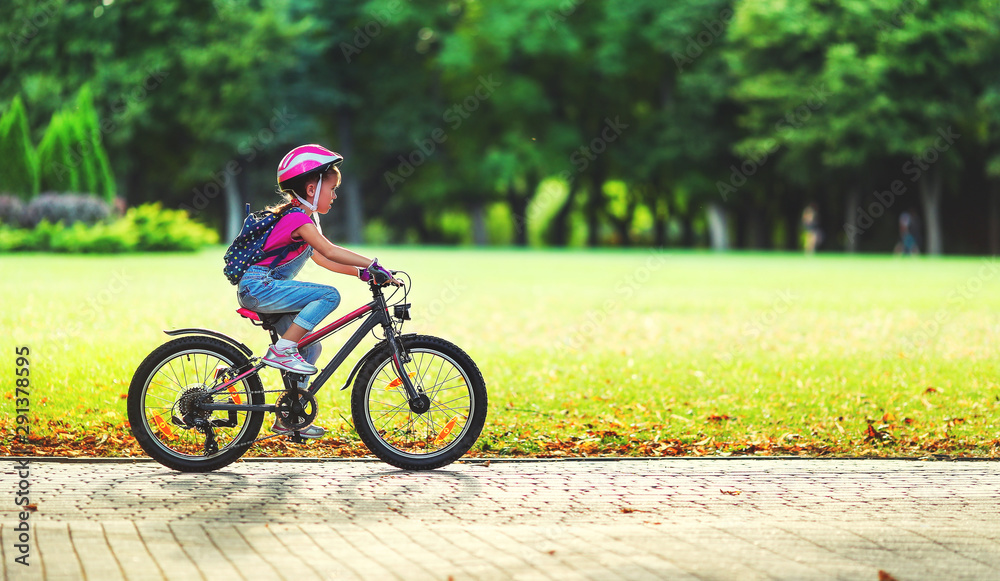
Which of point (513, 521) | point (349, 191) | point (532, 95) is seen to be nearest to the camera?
point (513, 521)

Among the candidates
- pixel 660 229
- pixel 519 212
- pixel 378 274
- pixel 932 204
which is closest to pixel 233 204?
pixel 519 212

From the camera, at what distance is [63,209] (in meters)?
30.4

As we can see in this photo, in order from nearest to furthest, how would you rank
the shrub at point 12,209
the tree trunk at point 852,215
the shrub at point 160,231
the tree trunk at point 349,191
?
the shrub at point 12,209
the shrub at point 160,231
the tree trunk at point 852,215
the tree trunk at point 349,191

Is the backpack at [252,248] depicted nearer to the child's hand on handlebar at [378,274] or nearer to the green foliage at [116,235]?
the child's hand on handlebar at [378,274]

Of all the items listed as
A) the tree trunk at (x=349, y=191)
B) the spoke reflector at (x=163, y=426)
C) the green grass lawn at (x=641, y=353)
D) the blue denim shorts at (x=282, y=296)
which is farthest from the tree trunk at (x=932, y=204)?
the spoke reflector at (x=163, y=426)

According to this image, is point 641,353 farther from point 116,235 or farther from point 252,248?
point 116,235

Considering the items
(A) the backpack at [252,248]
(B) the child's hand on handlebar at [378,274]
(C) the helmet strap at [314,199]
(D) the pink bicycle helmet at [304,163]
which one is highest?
(D) the pink bicycle helmet at [304,163]

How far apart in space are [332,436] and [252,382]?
4.35 feet

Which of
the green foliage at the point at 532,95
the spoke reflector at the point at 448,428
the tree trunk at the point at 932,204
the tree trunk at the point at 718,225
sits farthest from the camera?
the tree trunk at the point at 718,225

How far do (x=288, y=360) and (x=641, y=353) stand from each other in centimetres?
662

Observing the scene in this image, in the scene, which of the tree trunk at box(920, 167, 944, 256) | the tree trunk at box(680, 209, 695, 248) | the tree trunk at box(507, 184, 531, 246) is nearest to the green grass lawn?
the tree trunk at box(920, 167, 944, 256)

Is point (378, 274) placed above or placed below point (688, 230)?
below

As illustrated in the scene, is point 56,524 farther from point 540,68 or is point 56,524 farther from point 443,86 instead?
point 443,86

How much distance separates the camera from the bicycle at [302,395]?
20.6ft
